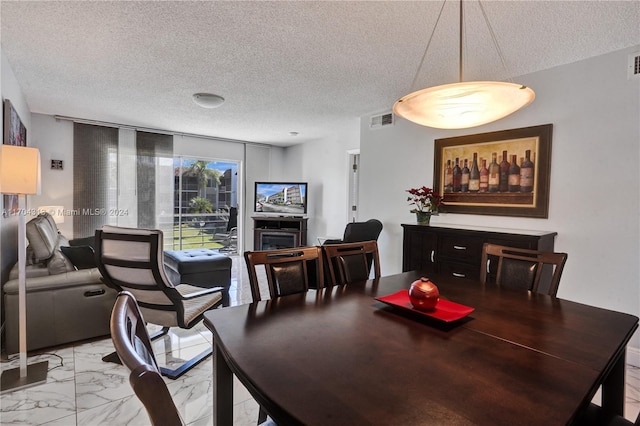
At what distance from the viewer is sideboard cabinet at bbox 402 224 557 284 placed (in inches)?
104

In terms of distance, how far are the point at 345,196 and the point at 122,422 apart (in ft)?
14.5

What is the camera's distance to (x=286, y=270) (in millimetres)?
1813

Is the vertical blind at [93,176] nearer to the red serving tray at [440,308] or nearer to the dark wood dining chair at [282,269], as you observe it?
the dark wood dining chair at [282,269]

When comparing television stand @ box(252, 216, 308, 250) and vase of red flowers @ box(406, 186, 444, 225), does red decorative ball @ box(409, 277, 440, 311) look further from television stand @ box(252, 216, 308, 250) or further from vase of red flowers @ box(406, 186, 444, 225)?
television stand @ box(252, 216, 308, 250)

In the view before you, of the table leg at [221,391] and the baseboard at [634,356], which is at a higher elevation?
the table leg at [221,391]

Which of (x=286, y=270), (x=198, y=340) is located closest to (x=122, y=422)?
(x=198, y=340)

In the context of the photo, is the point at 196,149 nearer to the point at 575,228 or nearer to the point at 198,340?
the point at 198,340

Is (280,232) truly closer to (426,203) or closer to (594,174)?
(426,203)

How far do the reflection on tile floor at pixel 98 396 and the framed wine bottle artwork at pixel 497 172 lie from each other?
1.52 meters

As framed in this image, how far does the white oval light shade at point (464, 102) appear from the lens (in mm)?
1450

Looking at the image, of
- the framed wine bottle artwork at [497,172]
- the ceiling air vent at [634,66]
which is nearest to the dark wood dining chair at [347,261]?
the framed wine bottle artwork at [497,172]

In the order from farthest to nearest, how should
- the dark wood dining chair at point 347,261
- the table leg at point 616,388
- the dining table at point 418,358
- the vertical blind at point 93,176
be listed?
the vertical blind at point 93,176
the dark wood dining chair at point 347,261
the table leg at point 616,388
the dining table at point 418,358

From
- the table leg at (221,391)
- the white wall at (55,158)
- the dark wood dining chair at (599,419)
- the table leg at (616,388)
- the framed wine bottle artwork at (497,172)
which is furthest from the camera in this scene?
the white wall at (55,158)

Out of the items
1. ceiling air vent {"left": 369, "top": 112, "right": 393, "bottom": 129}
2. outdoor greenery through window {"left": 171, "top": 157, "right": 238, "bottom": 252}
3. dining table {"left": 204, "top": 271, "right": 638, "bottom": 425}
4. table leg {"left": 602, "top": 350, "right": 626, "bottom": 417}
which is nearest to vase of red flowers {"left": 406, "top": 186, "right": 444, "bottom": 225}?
ceiling air vent {"left": 369, "top": 112, "right": 393, "bottom": 129}
